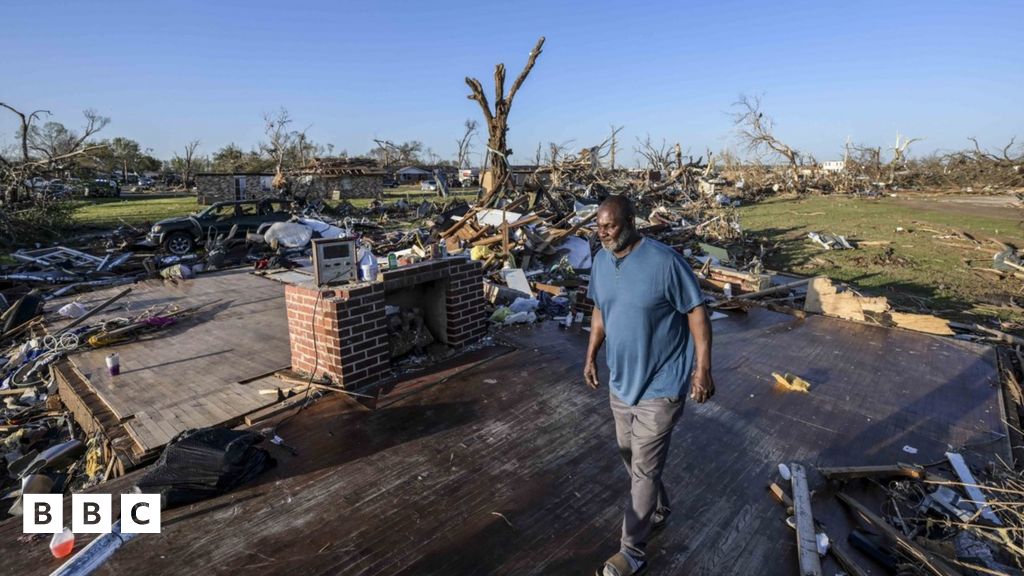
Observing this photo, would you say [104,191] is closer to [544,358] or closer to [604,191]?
[604,191]

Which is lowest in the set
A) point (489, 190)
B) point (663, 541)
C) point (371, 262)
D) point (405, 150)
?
point (663, 541)

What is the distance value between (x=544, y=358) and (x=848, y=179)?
1375 inches

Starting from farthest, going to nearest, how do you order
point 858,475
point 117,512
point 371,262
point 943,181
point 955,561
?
point 943,181 → point 371,262 → point 858,475 → point 117,512 → point 955,561

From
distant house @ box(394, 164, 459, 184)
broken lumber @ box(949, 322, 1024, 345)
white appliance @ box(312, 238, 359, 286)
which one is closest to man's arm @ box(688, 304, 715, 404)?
white appliance @ box(312, 238, 359, 286)

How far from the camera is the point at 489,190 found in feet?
47.9

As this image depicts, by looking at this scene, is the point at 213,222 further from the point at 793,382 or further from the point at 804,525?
the point at 804,525

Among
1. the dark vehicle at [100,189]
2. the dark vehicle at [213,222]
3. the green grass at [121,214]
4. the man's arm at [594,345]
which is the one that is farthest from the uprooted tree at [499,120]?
the dark vehicle at [100,189]

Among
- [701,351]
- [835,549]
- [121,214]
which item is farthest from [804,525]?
[121,214]

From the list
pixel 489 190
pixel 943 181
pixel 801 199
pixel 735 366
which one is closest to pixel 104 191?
pixel 489 190

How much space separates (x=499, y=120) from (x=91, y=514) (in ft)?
45.9

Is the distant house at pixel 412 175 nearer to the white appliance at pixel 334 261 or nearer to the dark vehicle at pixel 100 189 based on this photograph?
the dark vehicle at pixel 100 189

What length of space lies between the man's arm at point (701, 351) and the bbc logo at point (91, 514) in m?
3.12

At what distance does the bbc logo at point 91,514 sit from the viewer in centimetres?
281

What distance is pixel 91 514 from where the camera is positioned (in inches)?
116
